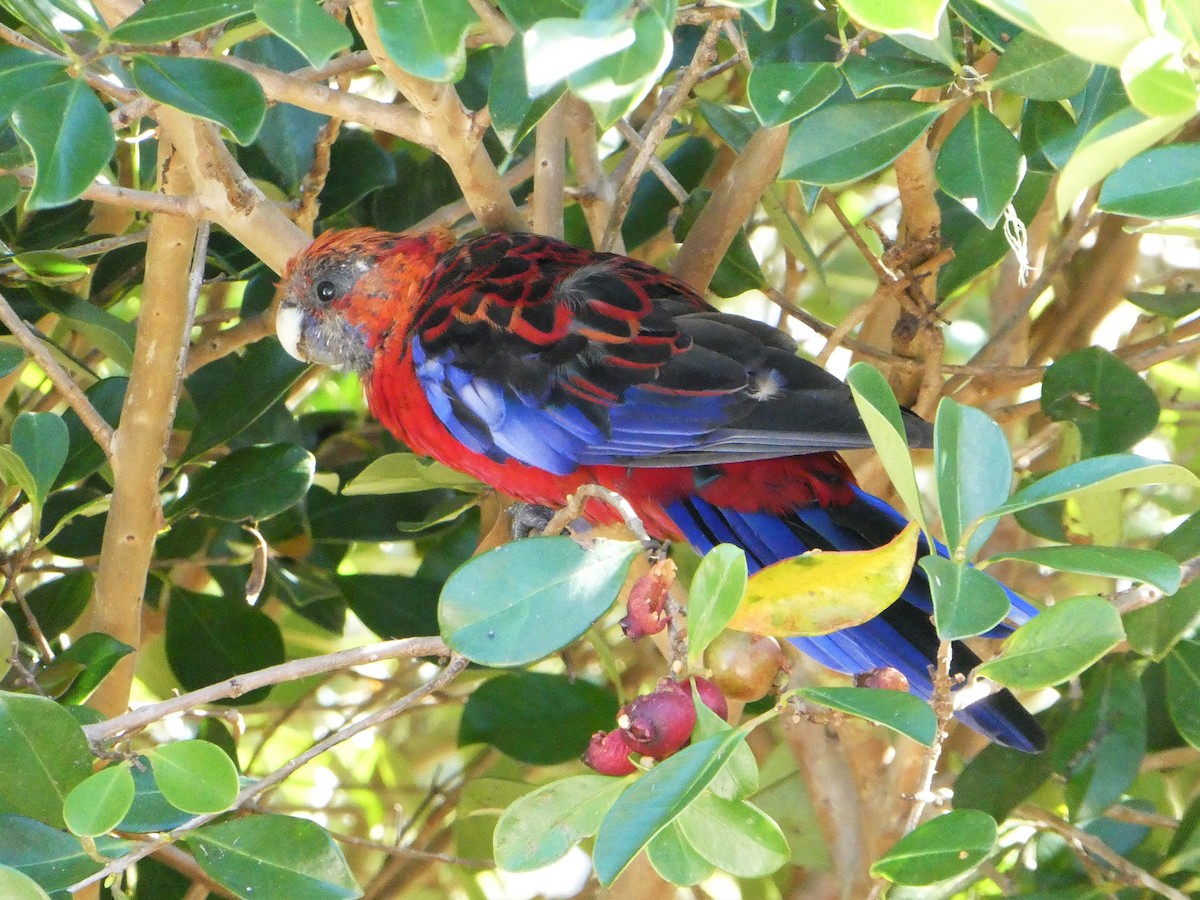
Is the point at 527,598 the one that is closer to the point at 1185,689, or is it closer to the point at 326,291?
the point at 1185,689

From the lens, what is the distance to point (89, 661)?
136 cm

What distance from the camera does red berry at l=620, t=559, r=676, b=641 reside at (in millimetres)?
1005

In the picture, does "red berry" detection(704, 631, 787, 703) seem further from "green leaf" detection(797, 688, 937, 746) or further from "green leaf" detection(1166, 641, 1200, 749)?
"green leaf" detection(1166, 641, 1200, 749)

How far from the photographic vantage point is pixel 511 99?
1212 millimetres

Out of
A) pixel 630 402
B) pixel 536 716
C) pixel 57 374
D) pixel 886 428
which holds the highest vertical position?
pixel 886 428

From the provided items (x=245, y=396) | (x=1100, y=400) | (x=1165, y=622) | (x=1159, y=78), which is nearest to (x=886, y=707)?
(x=1159, y=78)

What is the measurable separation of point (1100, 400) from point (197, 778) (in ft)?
3.73

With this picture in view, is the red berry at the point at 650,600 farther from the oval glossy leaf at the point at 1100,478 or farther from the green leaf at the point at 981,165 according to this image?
the green leaf at the point at 981,165

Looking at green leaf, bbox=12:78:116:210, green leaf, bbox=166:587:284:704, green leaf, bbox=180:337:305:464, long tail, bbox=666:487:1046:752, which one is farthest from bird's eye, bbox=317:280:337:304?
green leaf, bbox=12:78:116:210

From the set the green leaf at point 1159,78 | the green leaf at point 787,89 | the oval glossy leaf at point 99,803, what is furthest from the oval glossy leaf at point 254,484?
the green leaf at point 1159,78

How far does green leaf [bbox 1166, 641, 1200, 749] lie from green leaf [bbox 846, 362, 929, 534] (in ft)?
2.01

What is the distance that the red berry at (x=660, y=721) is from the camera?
98 cm

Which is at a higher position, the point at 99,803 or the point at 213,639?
the point at 99,803

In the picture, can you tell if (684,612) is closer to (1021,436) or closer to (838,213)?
(838,213)
